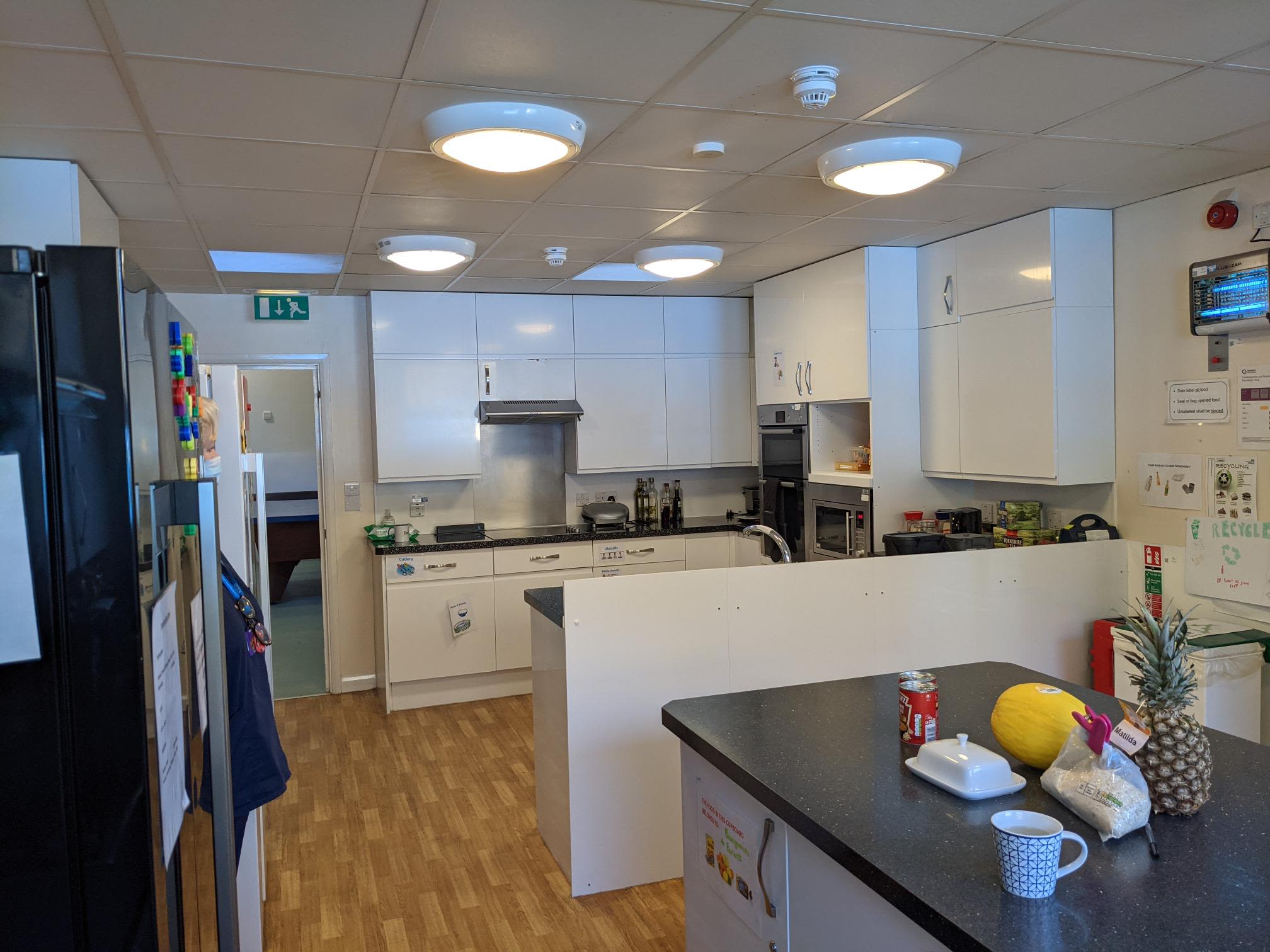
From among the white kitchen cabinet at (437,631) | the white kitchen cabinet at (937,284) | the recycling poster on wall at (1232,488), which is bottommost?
the white kitchen cabinet at (437,631)

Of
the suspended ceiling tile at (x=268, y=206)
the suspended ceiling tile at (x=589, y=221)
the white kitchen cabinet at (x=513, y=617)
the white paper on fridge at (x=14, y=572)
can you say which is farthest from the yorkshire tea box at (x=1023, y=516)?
the white paper on fridge at (x=14, y=572)

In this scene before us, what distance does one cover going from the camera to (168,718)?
1146 mm

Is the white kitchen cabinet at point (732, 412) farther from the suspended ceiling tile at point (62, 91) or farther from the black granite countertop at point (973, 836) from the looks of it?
the suspended ceiling tile at point (62, 91)

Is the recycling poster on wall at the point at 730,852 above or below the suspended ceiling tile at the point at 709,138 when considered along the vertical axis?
below

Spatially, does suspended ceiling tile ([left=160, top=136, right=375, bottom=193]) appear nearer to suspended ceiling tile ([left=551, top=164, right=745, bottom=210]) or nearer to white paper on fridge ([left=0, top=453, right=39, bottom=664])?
suspended ceiling tile ([left=551, top=164, right=745, bottom=210])

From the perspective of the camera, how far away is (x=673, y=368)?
5906mm

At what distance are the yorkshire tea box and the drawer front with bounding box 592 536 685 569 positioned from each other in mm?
2016

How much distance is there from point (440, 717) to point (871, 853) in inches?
160

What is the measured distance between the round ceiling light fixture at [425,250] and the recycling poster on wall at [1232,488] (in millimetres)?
3060

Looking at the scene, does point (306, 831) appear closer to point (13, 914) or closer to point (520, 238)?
point (520, 238)

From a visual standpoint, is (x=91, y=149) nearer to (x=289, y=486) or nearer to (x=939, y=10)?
(x=939, y=10)

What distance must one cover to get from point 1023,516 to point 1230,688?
1199 mm

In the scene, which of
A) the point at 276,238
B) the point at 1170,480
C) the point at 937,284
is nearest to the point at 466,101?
the point at 276,238

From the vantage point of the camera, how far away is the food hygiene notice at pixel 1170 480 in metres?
3.56
